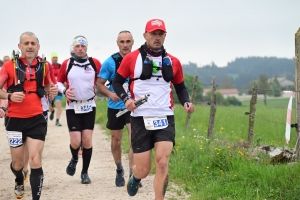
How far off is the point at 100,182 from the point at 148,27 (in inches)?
134

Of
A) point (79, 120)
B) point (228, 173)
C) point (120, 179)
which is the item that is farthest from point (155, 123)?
point (79, 120)

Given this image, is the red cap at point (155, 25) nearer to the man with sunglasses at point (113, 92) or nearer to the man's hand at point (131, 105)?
the man's hand at point (131, 105)

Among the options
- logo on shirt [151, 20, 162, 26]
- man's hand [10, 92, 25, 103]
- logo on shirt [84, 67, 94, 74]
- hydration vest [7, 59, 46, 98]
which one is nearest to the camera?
logo on shirt [151, 20, 162, 26]

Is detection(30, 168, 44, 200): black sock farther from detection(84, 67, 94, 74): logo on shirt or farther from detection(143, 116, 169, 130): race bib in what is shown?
detection(84, 67, 94, 74): logo on shirt

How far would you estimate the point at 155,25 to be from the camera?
22.6 ft

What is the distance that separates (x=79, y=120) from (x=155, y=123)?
2.69m

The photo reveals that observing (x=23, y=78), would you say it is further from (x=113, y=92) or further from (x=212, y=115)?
(x=212, y=115)

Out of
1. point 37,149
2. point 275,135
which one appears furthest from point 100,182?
point 275,135

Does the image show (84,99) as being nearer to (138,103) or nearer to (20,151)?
(20,151)

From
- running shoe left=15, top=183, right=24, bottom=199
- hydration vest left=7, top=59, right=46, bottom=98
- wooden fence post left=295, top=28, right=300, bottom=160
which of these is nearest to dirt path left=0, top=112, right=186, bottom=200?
running shoe left=15, top=183, right=24, bottom=199

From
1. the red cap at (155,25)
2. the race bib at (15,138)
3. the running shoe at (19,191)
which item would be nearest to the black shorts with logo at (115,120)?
the running shoe at (19,191)

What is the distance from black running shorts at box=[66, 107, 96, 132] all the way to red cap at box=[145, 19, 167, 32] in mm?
2742

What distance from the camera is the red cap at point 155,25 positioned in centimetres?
687

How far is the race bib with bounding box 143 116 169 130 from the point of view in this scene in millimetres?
6891
